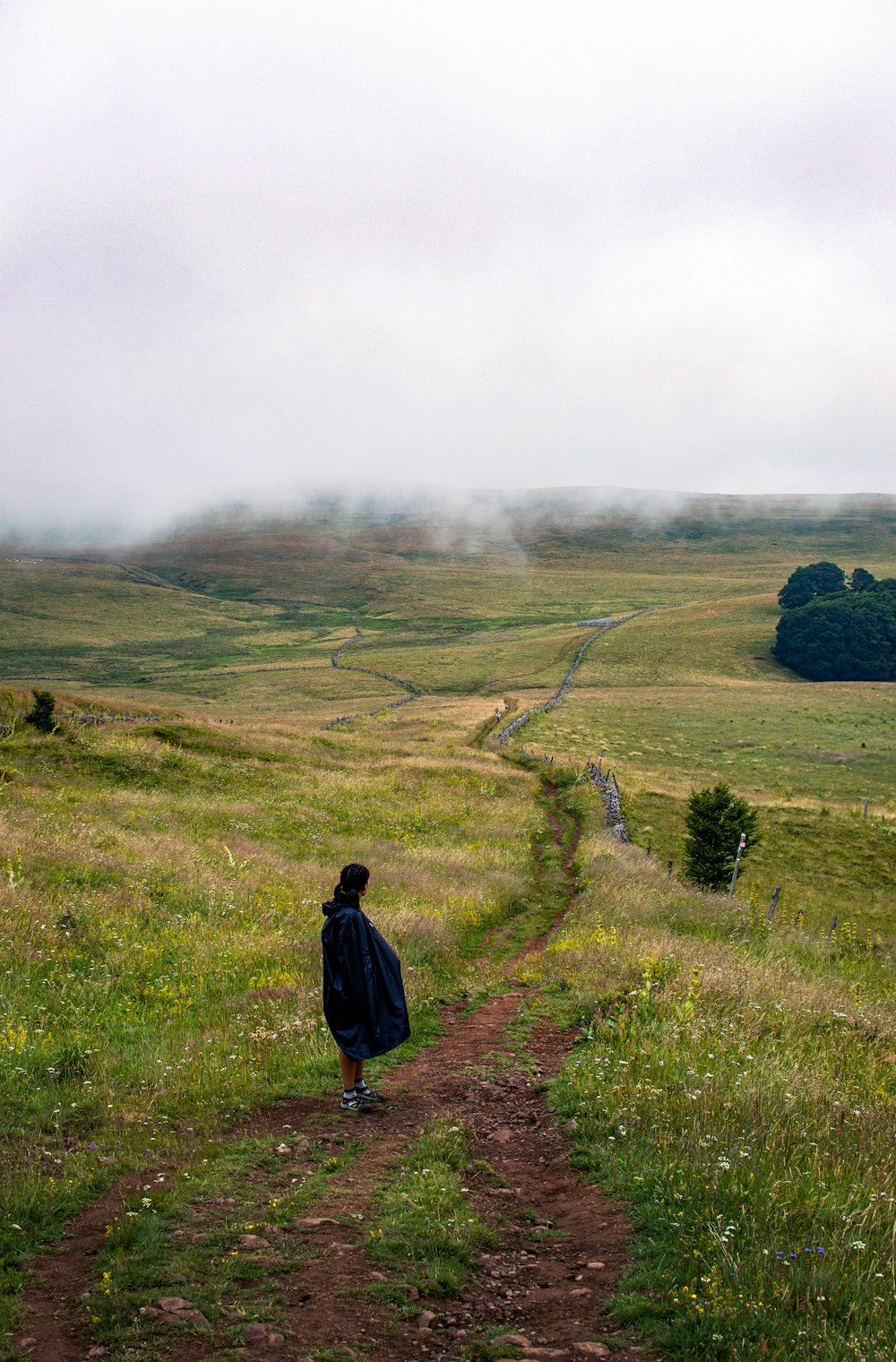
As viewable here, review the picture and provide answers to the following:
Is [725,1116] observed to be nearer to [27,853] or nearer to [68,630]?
[27,853]

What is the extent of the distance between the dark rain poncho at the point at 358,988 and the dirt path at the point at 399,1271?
0.69 metres

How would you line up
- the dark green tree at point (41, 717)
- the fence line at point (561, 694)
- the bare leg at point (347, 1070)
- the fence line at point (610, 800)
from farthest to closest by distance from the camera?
the fence line at point (561, 694), the dark green tree at point (41, 717), the fence line at point (610, 800), the bare leg at point (347, 1070)

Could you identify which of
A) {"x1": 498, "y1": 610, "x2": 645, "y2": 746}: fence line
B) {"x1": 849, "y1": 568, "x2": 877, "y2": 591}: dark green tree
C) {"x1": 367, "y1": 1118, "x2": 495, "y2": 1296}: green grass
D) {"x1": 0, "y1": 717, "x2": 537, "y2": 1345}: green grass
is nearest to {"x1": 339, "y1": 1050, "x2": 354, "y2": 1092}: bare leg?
{"x1": 0, "y1": 717, "x2": 537, "y2": 1345}: green grass

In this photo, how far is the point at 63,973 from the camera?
10789 millimetres

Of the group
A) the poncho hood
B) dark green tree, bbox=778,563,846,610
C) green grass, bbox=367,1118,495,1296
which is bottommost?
green grass, bbox=367,1118,495,1296

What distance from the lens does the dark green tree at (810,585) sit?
133375mm

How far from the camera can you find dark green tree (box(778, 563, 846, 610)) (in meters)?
133

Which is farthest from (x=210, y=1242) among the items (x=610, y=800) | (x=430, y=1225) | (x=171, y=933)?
(x=610, y=800)

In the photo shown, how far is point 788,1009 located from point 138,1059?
775 centimetres

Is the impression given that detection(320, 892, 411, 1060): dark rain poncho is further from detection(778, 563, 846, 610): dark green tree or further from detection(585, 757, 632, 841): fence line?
detection(778, 563, 846, 610): dark green tree

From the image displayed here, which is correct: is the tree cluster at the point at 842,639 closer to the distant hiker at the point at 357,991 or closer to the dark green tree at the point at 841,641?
the dark green tree at the point at 841,641

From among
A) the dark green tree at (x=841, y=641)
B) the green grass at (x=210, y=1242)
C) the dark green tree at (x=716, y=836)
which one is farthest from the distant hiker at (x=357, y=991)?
the dark green tree at (x=841, y=641)

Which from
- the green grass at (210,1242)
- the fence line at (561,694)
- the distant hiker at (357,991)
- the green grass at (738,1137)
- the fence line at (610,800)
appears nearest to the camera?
the green grass at (738,1137)

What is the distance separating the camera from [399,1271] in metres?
5.45
